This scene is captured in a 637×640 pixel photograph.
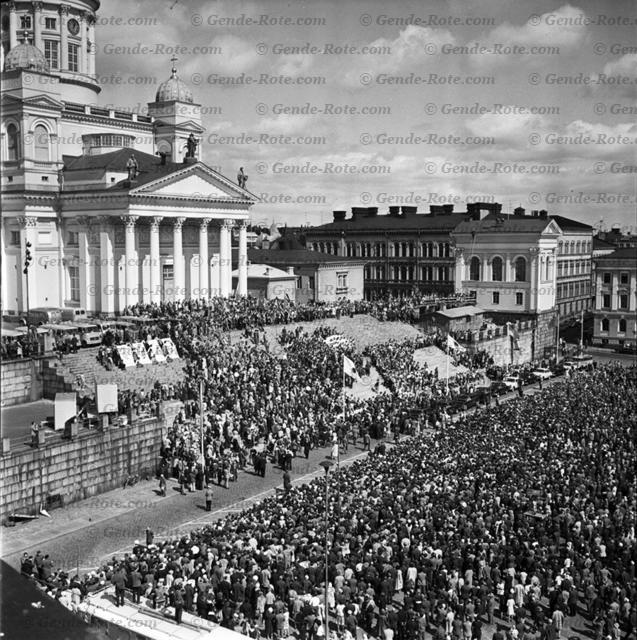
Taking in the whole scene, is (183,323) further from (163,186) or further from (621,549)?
(621,549)

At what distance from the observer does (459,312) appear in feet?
200

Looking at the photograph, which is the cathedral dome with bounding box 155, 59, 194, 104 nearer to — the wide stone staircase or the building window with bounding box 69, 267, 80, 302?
the building window with bounding box 69, 267, 80, 302

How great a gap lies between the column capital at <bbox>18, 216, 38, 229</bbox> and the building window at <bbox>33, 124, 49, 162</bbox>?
148 inches

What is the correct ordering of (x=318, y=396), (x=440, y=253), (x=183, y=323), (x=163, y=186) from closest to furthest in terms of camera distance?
1. (x=318, y=396)
2. (x=183, y=323)
3. (x=163, y=186)
4. (x=440, y=253)

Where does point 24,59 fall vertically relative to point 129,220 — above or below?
above

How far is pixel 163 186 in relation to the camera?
5075cm

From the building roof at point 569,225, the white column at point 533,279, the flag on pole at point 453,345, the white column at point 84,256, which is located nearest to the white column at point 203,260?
the white column at point 84,256

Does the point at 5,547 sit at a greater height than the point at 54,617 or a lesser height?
lesser

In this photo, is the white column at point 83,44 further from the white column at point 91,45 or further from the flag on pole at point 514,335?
the flag on pole at point 514,335

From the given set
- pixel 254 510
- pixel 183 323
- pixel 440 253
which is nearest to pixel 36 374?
pixel 183 323

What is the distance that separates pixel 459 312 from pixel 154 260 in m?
22.7

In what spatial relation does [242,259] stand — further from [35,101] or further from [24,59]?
[24,59]

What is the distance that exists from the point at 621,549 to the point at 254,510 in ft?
32.2

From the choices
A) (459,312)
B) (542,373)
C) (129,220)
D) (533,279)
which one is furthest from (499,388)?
(533,279)
